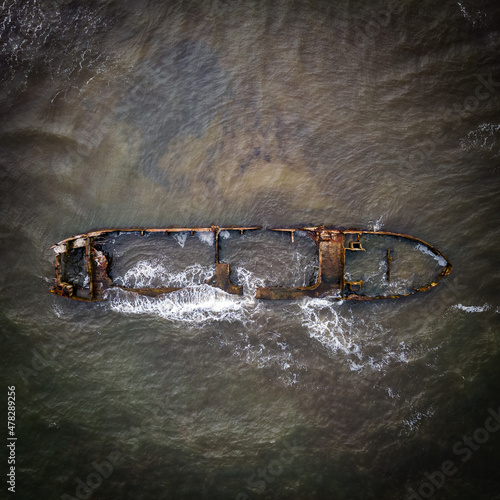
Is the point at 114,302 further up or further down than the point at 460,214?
further down

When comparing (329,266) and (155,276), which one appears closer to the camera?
(329,266)

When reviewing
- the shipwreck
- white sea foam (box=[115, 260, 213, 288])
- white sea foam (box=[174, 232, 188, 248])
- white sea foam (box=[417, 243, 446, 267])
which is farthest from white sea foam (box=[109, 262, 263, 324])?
white sea foam (box=[417, 243, 446, 267])

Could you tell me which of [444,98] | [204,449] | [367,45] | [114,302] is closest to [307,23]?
[367,45]

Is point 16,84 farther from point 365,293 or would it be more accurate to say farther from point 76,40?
point 365,293

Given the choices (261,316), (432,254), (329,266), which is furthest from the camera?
(261,316)

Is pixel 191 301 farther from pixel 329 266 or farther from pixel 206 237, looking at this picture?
pixel 329 266

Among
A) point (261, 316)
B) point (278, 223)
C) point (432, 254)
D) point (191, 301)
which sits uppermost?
point (278, 223)

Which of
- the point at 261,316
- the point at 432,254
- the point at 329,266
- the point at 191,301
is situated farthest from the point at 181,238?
the point at 432,254
